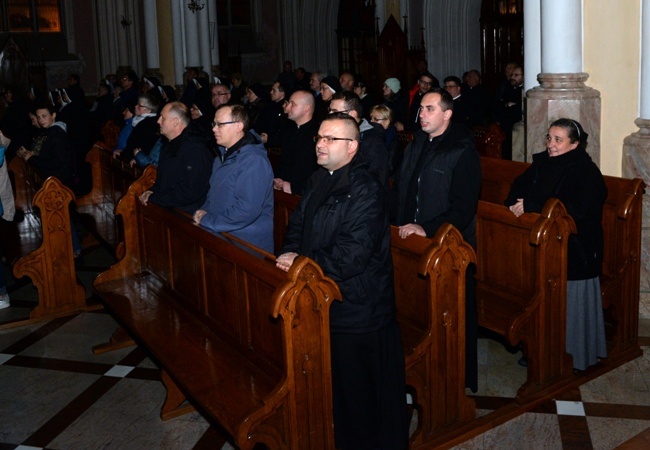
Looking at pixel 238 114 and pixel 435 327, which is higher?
pixel 238 114

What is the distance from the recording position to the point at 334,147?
3561 mm

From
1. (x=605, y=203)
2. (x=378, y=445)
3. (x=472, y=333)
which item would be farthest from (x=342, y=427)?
(x=605, y=203)

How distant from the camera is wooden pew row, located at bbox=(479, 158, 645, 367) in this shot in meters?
4.98

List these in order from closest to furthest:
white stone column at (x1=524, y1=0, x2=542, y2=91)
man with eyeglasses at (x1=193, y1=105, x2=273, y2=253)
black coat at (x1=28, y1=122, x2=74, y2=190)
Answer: man with eyeglasses at (x1=193, y1=105, x2=273, y2=253)
white stone column at (x1=524, y1=0, x2=542, y2=91)
black coat at (x1=28, y1=122, x2=74, y2=190)

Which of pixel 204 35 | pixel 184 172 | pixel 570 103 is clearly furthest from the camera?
pixel 204 35

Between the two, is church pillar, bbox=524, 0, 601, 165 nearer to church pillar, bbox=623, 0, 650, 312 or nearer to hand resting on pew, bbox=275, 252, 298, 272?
church pillar, bbox=623, 0, 650, 312

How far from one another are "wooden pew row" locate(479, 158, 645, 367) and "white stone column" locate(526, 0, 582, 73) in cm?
130

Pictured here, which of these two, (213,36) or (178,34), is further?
(213,36)

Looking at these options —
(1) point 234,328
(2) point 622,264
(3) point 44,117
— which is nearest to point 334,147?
(1) point 234,328

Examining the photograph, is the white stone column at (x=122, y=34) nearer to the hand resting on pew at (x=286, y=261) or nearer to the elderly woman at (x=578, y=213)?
the elderly woman at (x=578, y=213)

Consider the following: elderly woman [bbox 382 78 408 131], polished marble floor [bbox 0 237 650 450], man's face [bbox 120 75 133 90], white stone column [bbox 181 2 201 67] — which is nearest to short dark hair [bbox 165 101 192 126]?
polished marble floor [bbox 0 237 650 450]

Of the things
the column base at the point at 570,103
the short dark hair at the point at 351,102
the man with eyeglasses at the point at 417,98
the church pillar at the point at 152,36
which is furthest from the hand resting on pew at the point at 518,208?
the church pillar at the point at 152,36

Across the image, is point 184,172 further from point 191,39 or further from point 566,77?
point 191,39

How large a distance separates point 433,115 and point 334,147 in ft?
3.18
